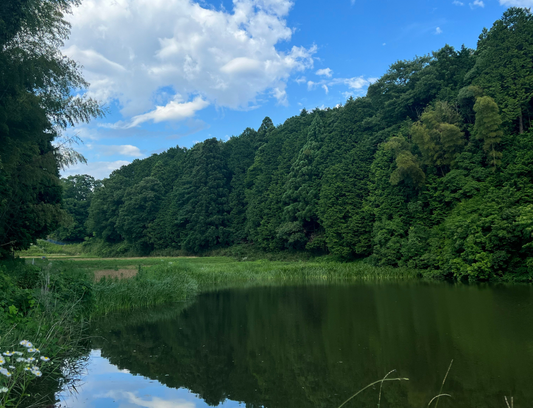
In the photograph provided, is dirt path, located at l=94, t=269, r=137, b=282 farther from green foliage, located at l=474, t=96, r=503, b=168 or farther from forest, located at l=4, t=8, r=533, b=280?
green foliage, located at l=474, t=96, r=503, b=168

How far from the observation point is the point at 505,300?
45.2 ft

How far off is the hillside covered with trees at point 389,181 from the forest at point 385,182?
11cm

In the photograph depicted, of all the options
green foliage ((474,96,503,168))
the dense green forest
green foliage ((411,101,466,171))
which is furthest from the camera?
green foliage ((411,101,466,171))

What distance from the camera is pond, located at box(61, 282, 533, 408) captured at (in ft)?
19.5

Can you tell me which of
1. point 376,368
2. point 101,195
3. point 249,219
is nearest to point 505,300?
point 376,368

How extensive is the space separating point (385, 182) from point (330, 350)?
81.9 feet

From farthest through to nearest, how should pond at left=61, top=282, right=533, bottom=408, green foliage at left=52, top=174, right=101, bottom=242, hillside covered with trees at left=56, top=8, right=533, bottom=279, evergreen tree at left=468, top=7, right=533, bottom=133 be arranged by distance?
green foliage at left=52, top=174, right=101, bottom=242 → evergreen tree at left=468, top=7, right=533, bottom=133 → hillside covered with trees at left=56, top=8, right=533, bottom=279 → pond at left=61, top=282, right=533, bottom=408

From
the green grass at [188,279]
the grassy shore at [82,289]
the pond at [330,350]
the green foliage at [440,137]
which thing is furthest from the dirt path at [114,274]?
the green foliage at [440,137]

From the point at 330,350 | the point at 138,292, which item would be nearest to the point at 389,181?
the point at 138,292

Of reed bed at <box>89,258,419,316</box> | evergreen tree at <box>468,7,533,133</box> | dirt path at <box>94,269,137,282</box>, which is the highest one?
evergreen tree at <box>468,7,533,133</box>

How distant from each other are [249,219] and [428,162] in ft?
71.1

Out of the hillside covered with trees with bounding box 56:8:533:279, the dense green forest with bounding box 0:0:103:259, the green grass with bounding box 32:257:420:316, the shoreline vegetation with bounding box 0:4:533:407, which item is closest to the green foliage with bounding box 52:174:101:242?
the hillside covered with trees with bounding box 56:8:533:279

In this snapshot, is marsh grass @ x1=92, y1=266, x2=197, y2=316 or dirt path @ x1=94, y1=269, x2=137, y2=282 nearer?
marsh grass @ x1=92, y1=266, x2=197, y2=316

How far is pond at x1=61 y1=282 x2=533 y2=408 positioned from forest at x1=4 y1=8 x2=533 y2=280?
8.81 meters
